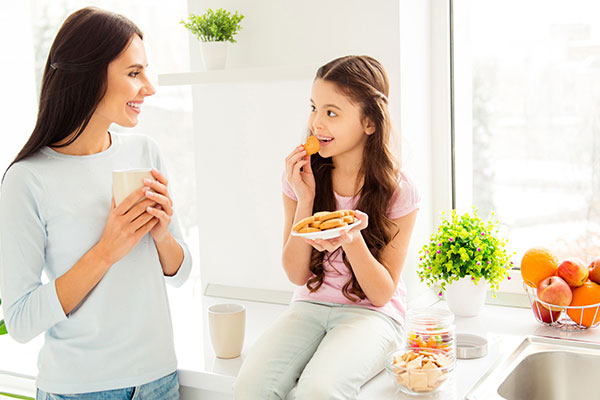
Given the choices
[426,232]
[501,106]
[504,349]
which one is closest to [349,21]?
[501,106]

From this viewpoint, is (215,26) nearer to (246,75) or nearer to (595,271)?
(246,75)

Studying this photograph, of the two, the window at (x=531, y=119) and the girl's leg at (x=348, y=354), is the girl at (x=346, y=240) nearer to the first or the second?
the girl's leg at (x=348, y=354)

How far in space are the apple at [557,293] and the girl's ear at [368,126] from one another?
1.72ft

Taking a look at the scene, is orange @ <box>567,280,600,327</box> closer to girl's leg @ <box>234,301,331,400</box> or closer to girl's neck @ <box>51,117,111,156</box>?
girl's leg @ <box>234,301,331,400</box>

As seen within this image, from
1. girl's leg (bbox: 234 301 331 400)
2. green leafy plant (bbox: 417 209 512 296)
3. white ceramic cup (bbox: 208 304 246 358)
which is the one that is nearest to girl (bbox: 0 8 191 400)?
white ceramic cup (bbox: 208 304 246 358)

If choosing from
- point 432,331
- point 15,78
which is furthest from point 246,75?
point 15,78

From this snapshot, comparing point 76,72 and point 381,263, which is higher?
point 76,72

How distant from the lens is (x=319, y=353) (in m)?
1.23

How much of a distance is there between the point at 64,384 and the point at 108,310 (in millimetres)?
159

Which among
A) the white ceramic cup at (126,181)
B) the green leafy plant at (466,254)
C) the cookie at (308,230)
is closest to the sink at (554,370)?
the green leafy plant at (466,254)

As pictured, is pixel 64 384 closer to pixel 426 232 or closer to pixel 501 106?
pixel 426 232

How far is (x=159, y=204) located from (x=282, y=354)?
382mm

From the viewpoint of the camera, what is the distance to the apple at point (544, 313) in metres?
1.47

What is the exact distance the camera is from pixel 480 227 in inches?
62.7
